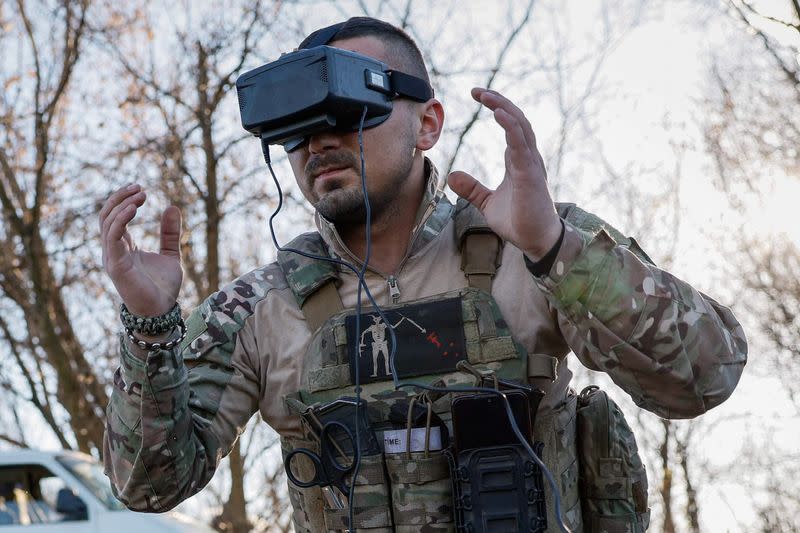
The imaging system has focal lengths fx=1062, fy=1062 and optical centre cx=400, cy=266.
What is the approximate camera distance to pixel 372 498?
8.54 ft

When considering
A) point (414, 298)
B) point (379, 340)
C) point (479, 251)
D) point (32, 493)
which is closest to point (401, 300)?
point (414, 298)

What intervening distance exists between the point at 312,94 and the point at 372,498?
1.00 meters

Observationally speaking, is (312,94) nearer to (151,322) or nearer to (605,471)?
(151,322)

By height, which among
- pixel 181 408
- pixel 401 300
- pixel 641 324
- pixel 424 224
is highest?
pixel 424 224

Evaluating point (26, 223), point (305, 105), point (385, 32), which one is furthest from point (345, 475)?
point (26, 223)

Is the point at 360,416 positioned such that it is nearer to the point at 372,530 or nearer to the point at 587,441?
the point at 372,530

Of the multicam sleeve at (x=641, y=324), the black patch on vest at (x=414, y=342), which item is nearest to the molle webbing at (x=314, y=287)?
the black patch on vest at (x=414, y=342)

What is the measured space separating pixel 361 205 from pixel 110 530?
249 inches

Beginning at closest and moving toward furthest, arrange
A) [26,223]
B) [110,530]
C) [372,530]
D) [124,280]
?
[124,280] → [372,530] → [110,530] → [26,223]

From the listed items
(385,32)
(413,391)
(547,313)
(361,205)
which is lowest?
(413,391)

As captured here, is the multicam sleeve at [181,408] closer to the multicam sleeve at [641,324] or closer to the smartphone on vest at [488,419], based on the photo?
the smartphone on vest at [488,419]

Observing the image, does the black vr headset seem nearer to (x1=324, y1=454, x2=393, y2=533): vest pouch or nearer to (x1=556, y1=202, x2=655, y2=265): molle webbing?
(x1=556, y1=202, x2=655, y2=265): molle webbing

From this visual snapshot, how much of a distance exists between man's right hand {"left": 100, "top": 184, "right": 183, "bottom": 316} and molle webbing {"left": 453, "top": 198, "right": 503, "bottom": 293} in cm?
74

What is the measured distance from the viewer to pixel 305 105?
2.61 m
